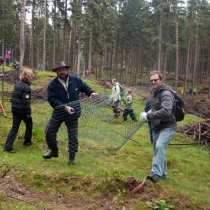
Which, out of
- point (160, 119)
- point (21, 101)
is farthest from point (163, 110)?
point (21, 101)

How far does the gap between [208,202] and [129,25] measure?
1319 inches

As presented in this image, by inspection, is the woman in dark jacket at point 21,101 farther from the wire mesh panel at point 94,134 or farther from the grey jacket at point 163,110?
the grey jacket at point 163,110

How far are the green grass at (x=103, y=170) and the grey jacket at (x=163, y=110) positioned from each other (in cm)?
94

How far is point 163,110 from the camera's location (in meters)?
4.20

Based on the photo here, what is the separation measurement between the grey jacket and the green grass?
944 mm

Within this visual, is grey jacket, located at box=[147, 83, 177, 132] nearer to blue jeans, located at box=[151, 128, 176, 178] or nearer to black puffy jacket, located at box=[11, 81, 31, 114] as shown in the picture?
blue jeans, located at box=[151, 128, 176, 178]

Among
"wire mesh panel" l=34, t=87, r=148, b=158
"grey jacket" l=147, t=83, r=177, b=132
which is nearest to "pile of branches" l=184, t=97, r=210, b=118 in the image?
"wire mesh panel" l=34, t=87, r=148, b=158

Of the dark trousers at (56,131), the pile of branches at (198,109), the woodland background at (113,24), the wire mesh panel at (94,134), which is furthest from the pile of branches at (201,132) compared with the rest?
the woodland background at (113,24)

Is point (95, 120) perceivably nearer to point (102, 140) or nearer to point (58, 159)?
point (102, 140)

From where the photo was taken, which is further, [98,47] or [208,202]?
[98,47]

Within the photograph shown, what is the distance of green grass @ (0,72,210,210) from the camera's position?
3912 millimetres

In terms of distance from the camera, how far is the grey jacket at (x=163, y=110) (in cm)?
422

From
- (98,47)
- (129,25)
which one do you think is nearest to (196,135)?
(98,47)

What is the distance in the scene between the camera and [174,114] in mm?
4516
